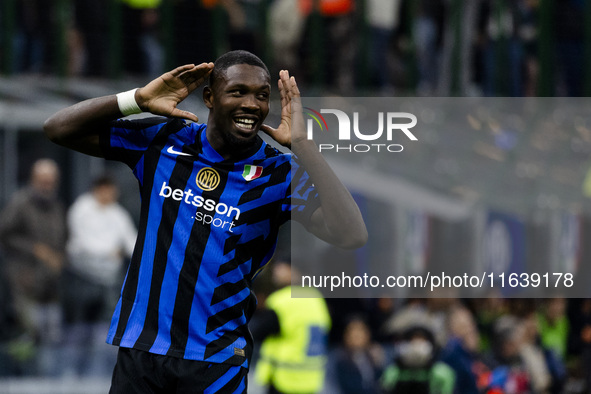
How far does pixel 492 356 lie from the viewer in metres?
8.72

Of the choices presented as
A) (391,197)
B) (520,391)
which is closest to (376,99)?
(391,197)

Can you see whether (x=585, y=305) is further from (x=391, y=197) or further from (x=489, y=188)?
(x=391, y=197)

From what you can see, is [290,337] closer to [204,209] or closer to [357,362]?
[357,362]

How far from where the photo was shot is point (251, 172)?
3777 millimetres

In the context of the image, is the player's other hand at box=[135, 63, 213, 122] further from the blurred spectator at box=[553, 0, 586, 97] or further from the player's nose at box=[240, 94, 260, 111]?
Answer: the blurred spectator at box=[553, 0, 586, 97]

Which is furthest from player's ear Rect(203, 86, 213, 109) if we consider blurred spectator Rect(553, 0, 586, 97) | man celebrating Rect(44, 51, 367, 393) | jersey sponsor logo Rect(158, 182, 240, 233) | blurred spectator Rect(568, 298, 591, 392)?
blurred spectator Rect(553, 0, 586, 97)

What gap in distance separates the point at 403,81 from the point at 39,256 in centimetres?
412

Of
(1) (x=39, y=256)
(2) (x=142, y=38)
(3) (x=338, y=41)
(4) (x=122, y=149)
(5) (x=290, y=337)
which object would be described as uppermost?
(3) (x=338, y=41)

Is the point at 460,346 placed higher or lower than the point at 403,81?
lower

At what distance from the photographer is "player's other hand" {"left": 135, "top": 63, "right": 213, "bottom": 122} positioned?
3643 mm

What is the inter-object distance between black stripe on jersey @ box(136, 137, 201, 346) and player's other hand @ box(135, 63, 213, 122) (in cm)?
23

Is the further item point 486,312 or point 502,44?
point 502,44

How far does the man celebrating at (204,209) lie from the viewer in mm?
3607

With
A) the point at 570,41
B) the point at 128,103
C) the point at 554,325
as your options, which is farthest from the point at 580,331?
the point at 128,103
